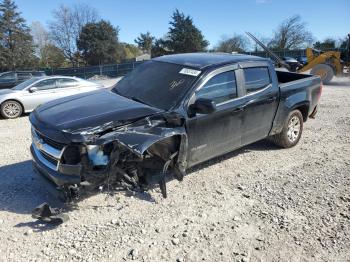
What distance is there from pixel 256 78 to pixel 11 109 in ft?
26.1

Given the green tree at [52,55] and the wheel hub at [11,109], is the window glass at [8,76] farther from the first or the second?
the green tree at [52,55]

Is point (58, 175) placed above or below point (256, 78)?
below

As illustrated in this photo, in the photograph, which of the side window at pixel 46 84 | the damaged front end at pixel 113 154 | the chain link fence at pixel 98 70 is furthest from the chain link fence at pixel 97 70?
the damaged front end at pixel 113 154

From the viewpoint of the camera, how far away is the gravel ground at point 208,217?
3.33 metres

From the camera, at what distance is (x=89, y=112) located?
3.99 meters

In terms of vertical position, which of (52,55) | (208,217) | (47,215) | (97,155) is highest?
(52,55)

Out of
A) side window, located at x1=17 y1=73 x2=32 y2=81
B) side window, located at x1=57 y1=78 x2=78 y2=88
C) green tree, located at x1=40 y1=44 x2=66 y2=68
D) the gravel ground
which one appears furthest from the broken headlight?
green tree, located at x1=40 y1=44 x2=66 y2=68

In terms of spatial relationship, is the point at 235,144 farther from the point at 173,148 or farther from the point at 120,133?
the point at 120,133

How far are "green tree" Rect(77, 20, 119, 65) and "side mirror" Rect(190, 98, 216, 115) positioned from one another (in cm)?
4917

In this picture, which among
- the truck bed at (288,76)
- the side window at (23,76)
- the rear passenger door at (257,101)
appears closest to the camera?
the rear passenger door at (257,101)

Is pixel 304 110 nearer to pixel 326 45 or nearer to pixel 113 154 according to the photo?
pixel 113 154

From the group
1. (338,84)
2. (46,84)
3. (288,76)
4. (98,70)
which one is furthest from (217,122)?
(98,70)

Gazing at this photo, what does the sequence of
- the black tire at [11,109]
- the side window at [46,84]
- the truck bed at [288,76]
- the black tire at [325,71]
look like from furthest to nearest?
1. the black tire at [325,71]
2. the side window at [46,84]
3. the black tire at [11,109]
4. the truck bed at [288,76]

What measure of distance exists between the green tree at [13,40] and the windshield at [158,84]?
50038 millimetres
